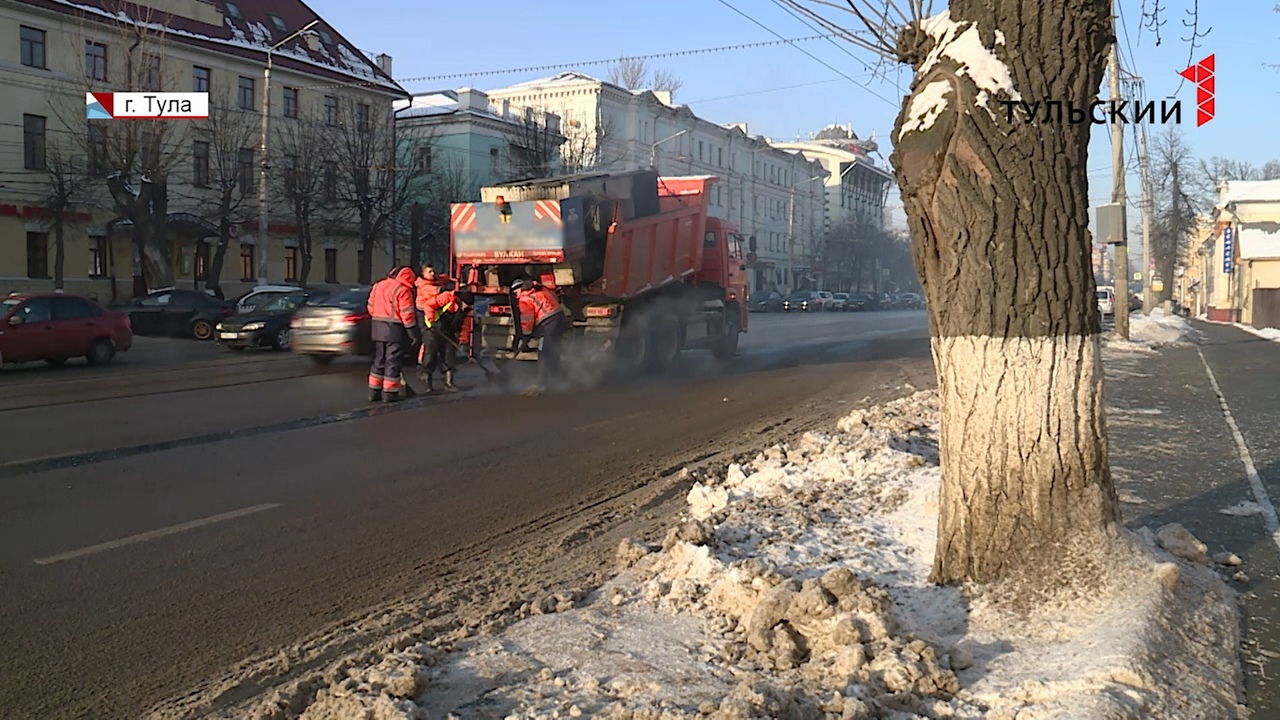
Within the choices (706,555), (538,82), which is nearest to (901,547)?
(706,555)

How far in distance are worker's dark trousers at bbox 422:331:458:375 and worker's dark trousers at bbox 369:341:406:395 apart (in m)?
1.38

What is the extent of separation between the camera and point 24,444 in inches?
378

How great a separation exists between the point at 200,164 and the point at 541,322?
32.0 metres

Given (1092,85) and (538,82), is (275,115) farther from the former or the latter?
(1092,85)

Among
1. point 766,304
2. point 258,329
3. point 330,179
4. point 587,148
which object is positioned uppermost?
point 587,148

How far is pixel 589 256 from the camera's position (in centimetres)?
1580

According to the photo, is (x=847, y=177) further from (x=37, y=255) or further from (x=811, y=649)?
(x=811, y=649)

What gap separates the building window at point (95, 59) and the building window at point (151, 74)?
2.01 metres

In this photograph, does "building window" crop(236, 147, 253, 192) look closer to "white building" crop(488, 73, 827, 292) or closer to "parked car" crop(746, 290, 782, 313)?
"white building" crop(488, 73, 827, 292)

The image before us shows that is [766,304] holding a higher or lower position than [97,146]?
lower

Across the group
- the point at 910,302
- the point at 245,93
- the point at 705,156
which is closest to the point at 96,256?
the point at 245,93

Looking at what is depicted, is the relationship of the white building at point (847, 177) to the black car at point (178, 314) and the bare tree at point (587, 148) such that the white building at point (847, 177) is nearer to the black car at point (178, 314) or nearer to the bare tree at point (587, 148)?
the bare tree at point (587, 148)

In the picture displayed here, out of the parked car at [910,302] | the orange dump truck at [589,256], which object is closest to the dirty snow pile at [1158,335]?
the orange dump truck at [589,256]

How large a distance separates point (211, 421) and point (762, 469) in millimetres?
6338
